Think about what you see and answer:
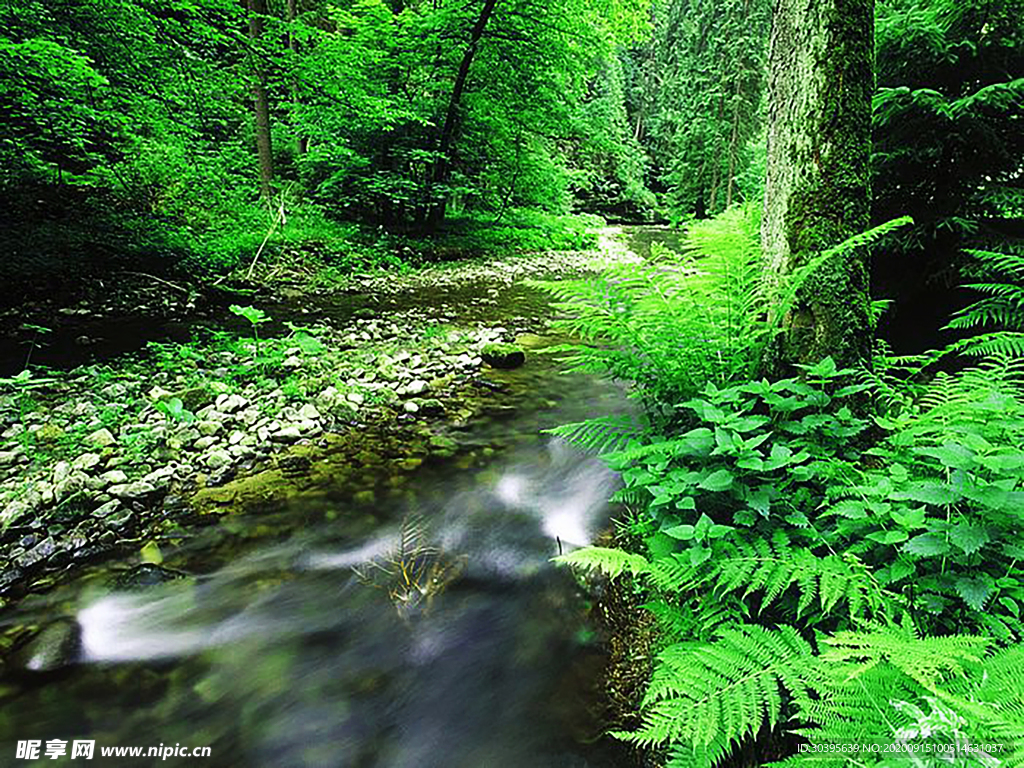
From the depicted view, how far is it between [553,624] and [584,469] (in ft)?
6.27

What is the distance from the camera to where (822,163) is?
247cm

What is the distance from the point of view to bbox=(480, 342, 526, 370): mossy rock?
6941 mm

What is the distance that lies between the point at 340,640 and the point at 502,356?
179 inches

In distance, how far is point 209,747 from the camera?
2.34m

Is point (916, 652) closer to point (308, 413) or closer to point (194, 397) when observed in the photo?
point (308, 413)

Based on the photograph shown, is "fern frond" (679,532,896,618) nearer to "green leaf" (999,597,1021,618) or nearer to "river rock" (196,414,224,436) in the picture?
"green leaf" (999,597,1021,618)

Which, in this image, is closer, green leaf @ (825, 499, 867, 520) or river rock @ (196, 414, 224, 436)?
green leaf @ (825, 499, 867, 520)

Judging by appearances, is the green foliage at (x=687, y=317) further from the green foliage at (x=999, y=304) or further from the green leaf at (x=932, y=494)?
the green leaf at (x=932, y=494)

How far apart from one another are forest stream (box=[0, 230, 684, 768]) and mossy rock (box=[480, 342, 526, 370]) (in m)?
2.89

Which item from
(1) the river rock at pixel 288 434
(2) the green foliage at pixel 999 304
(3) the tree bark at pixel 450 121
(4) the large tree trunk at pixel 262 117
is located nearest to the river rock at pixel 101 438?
(1) the river rock at pixel 288 434

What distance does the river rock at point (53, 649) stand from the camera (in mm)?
2605

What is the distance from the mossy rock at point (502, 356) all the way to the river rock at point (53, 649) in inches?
198

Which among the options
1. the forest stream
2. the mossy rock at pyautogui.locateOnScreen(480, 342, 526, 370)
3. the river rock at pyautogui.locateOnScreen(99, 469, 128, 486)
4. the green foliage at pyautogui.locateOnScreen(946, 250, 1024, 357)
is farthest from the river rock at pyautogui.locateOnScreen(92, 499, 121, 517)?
the green foliage at pyautogui.locateOnScreen(946, 250, 1024, 357)

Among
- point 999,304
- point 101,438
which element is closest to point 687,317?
point 999,304
